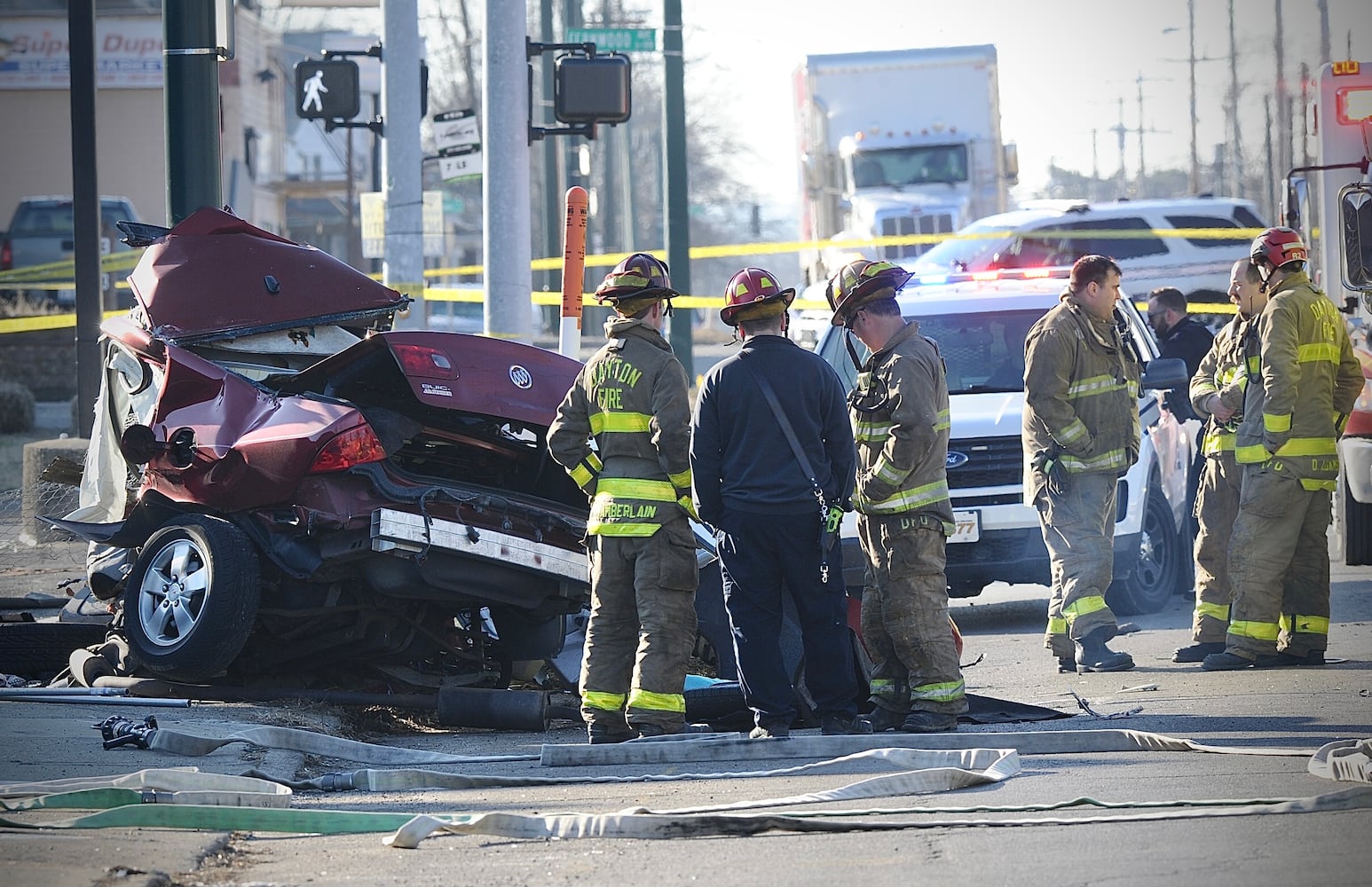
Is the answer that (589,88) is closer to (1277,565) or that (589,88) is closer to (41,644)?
(41,644)

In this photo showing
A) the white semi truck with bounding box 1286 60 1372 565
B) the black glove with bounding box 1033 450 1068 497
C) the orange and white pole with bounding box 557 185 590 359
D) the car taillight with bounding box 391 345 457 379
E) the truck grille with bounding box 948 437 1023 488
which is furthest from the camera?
the white semi truck with bounding box 1286 60 1372 565

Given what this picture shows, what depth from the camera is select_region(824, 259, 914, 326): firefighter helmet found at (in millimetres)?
7164

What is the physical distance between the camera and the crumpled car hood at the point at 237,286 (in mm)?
7957

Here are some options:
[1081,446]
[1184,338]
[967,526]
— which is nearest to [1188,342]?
[1184,338]

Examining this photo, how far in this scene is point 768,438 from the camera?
22.4ft

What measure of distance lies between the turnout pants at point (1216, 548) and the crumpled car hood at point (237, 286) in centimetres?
408

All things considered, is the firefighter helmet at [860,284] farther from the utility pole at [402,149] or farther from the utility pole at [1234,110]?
the utility pole at [1234,110]

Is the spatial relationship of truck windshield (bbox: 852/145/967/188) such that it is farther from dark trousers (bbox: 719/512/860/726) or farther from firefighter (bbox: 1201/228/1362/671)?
dark trousers (bbox: 719/512/860/726)

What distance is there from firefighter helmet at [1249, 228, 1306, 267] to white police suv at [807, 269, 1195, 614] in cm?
A: 74

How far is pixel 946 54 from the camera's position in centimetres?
2852

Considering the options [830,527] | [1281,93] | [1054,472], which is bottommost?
[830,527]

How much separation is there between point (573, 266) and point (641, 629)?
3.43m

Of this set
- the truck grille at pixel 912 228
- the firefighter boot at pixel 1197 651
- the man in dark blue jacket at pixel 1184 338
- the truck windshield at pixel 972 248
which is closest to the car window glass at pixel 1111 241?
the truck windshield at pixel 972 248

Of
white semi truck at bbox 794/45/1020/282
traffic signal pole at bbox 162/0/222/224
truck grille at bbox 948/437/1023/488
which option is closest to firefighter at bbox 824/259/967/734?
truck grille at bbox 948/437/1023/488
